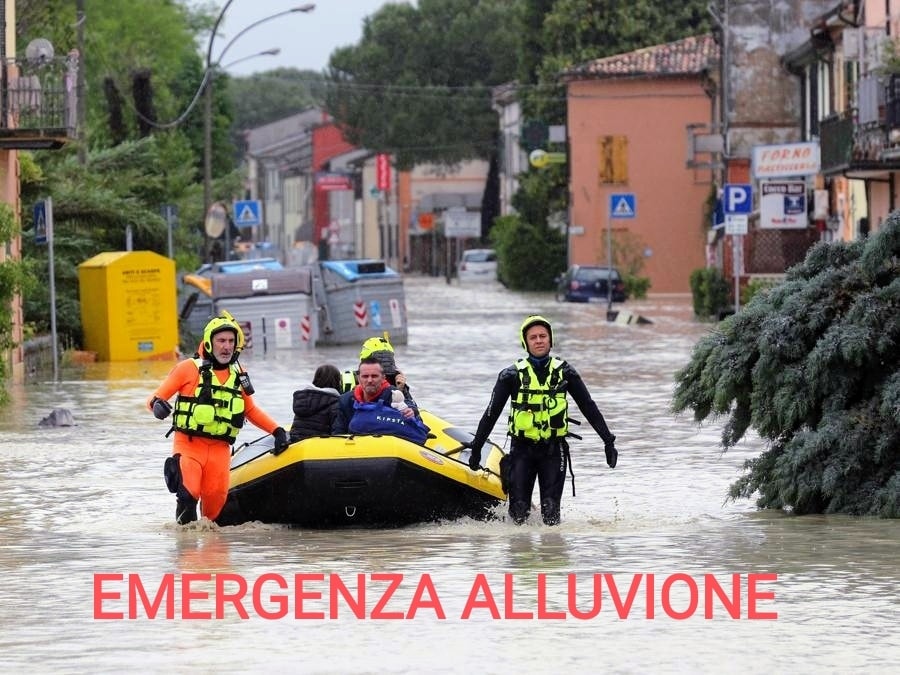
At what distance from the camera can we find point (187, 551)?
13477mm

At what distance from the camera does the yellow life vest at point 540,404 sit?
46.3ft

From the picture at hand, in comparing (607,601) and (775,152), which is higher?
(775,152)

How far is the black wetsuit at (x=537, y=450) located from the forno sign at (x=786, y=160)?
1414 inches

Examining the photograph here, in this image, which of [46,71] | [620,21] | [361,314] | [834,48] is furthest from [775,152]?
[620,21]

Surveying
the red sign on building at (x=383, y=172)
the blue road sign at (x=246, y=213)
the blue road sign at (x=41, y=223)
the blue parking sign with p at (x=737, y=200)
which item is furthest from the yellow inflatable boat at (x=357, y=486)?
the red sign on building at (x=383, y=172)

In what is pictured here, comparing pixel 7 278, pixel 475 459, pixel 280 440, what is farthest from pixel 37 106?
pixel 475 459

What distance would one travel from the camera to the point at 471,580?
12062mm

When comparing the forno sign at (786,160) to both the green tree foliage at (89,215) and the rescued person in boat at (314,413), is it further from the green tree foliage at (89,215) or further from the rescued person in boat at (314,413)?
the rescued person in boat at (314,413)

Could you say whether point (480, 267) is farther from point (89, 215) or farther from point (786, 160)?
point (89, 215)

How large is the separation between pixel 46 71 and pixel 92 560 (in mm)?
21465

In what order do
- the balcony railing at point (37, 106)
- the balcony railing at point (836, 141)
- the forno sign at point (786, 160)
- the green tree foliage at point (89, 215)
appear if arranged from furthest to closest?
the forno sign at point (786, 160)
the balcony railing at point (836, 141)
the green tree foliage at point (89, 215)
the balcony railing at point (37, 106)

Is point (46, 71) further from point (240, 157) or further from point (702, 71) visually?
point (240, 157)

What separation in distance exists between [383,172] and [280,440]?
10854cm

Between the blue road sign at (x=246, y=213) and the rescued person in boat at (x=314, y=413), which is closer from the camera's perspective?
the rescued person in boat at (x=314, y=413)
